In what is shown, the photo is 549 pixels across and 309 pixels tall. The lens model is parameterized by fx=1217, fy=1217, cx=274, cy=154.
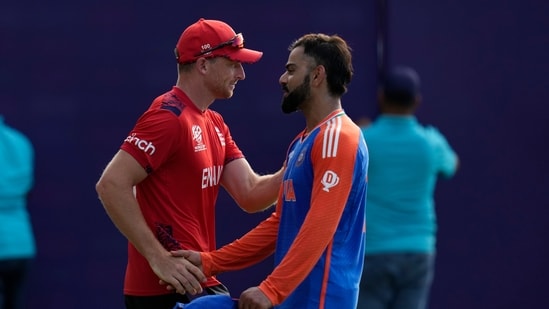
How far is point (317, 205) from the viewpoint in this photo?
4.58 meters

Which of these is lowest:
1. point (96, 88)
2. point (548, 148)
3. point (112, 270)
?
point (112, 270)

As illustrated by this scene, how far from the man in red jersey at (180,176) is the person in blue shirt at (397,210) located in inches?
37.8

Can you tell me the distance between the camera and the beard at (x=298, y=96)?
4.93 metres

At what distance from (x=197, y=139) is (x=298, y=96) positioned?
0.60 metres

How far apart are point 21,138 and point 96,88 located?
23.5 inches

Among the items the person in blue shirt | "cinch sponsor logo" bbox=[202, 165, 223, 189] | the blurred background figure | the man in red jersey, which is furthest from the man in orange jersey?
the blurred background figure

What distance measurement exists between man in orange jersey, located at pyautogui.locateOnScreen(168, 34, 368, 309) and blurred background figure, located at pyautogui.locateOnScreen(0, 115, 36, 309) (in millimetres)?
2401

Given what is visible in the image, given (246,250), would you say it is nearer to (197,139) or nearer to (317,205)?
(197,139)

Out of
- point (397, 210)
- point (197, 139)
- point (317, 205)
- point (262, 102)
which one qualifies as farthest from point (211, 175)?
point (262, 102)

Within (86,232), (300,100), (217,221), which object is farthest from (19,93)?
(300,100)

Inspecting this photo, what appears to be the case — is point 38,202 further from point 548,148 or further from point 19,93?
point 548,148

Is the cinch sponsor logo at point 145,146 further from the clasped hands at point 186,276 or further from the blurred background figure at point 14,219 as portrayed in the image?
the blurred background figure at point 14,219

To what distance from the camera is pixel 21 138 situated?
7449mm

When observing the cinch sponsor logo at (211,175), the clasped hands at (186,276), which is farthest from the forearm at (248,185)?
the clasped hands at (186,276)
